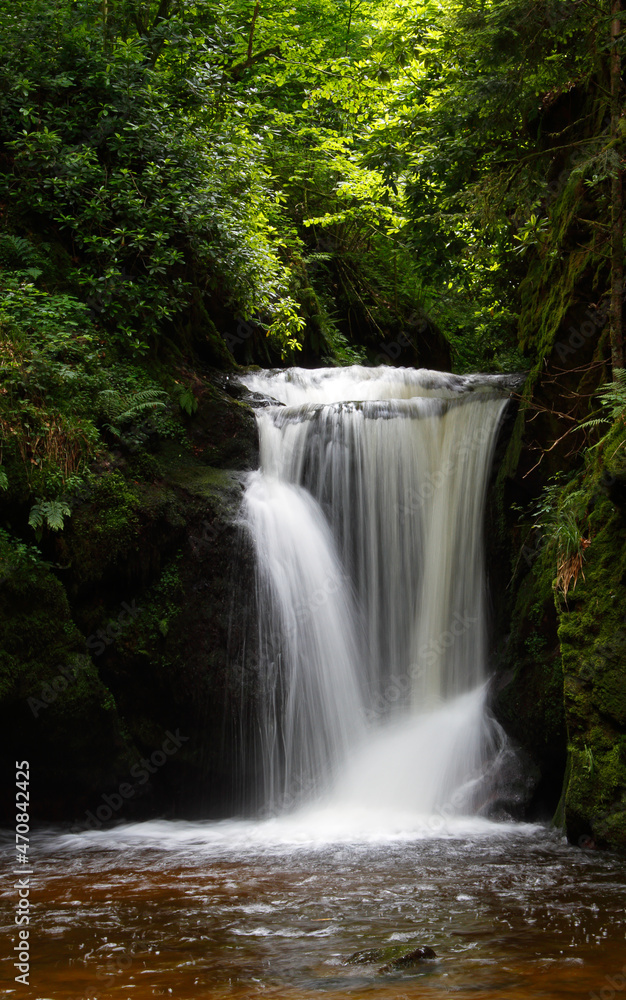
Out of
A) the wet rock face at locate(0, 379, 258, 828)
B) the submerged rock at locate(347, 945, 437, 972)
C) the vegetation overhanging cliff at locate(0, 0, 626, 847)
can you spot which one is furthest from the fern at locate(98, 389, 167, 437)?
the submerged rock at locate(347, 945, 437, 972)

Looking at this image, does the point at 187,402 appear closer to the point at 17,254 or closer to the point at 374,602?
the point at 17,254

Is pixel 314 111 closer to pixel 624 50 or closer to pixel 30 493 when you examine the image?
pixel 624 50

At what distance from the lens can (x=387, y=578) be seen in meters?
8.32

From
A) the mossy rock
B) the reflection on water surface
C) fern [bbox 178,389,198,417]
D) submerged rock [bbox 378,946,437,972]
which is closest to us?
the reflection on water surface

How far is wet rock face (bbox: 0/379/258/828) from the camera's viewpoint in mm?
6805

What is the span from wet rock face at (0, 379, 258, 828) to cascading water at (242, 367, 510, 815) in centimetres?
39

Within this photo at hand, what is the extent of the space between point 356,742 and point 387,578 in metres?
1.78

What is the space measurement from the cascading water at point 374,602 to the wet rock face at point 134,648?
388 millimetres

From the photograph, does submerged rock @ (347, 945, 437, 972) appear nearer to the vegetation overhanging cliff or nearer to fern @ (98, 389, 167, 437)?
the vegetation overhanging cliff

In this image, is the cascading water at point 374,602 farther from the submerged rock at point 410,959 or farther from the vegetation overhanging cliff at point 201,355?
the submerged rock at point 410,959

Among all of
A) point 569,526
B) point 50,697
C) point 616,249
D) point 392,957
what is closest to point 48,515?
point 50,697

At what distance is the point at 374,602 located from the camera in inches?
324

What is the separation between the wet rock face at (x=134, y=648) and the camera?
6.80 m

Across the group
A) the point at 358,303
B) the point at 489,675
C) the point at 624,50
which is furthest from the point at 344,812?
the point at 358,303
